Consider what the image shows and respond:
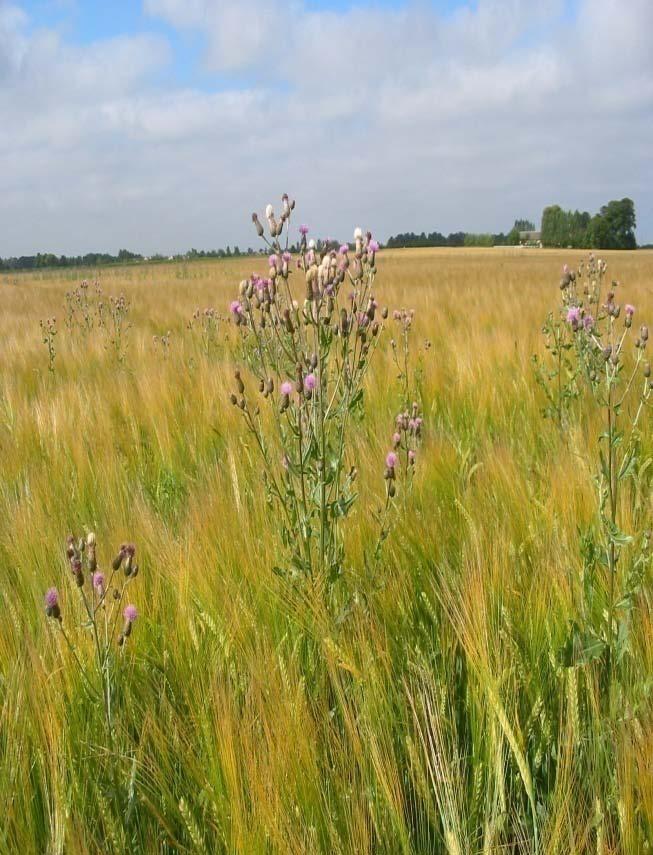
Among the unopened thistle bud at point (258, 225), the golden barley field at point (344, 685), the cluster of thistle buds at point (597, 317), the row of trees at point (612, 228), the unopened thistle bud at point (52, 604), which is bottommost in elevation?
the golden barley field at point (344, 685)

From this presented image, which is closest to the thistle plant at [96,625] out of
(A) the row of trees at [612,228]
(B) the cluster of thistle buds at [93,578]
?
(B) the cluster of thistle buds at [93,578]

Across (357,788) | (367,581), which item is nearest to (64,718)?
(357,788)

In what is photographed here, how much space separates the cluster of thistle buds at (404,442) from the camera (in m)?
1.58

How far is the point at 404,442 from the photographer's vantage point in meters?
2.06

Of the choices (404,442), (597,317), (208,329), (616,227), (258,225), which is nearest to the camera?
(258,225)

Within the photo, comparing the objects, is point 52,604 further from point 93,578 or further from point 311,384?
point 311,384

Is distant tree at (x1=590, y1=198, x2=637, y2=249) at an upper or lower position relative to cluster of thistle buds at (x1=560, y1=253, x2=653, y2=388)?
upper

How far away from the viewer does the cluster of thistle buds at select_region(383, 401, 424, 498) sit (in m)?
1.58

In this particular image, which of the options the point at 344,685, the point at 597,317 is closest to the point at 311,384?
the point at 344,685

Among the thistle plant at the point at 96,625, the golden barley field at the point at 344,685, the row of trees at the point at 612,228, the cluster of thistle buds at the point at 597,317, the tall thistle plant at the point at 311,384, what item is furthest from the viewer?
the row of trees at the point at 612,228

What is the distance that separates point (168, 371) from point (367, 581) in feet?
9.08

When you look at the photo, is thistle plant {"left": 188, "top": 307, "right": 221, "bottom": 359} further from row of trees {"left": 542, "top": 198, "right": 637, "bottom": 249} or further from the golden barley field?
row of trees {"left": 542, "top": 198, "right": 637, "bottom": 249}

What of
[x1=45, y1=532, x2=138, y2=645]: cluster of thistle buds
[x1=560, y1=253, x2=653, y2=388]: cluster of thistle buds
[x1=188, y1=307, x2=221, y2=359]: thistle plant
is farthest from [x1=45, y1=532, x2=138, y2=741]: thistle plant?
[x1=188, y1=307, x2=221, y2=359]: thistle plant

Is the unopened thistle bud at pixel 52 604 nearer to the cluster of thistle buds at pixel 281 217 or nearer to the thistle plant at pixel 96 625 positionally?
the thistle plant at pixel 96 625
